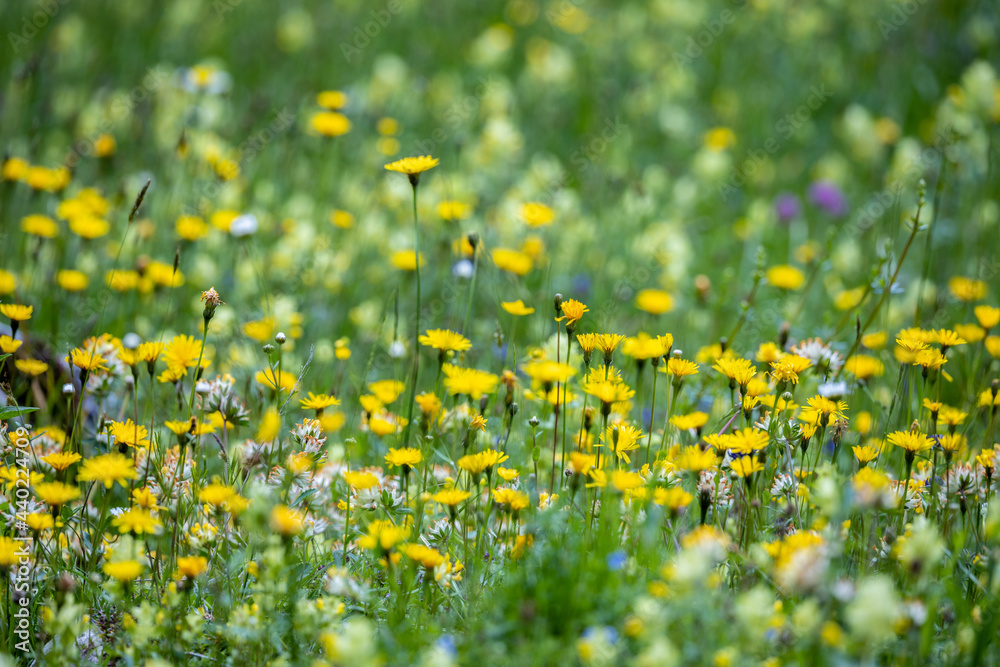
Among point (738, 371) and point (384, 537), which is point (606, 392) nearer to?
point (738, 371)

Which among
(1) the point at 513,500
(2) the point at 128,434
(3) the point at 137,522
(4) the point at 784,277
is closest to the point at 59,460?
(2) the point at 128,434

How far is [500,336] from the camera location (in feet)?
6.97

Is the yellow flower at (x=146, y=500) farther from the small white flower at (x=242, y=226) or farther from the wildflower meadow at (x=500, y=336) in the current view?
the small white flower at (x=242, y=226)

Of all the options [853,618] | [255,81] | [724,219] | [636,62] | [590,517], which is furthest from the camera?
[636,62]

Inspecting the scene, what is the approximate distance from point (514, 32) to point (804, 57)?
2.65 meters

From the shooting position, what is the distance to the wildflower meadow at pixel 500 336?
1426 millimetres

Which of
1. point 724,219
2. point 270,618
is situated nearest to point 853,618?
point 270,618

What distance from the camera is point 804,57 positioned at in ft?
22.6

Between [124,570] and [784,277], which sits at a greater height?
[124,570]

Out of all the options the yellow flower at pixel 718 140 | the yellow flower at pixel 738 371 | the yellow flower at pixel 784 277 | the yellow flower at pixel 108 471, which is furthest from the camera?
the yellow flower at pixel 718 140

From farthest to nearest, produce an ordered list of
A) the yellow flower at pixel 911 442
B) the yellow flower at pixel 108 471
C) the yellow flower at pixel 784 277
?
the yellow flower at pixel 784 277 < the yellow flower at pixel 911 442 < the yellow flower at pixel 108 471

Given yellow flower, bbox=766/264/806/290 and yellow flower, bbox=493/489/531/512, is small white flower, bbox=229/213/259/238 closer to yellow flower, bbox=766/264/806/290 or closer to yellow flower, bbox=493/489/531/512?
yellow flower, bbox=493/489/531/512

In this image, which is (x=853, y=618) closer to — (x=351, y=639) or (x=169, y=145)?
(x=351, y=639)

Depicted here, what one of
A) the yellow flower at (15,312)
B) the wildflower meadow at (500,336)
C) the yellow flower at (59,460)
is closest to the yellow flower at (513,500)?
the wildflower meadow at (500,336)
